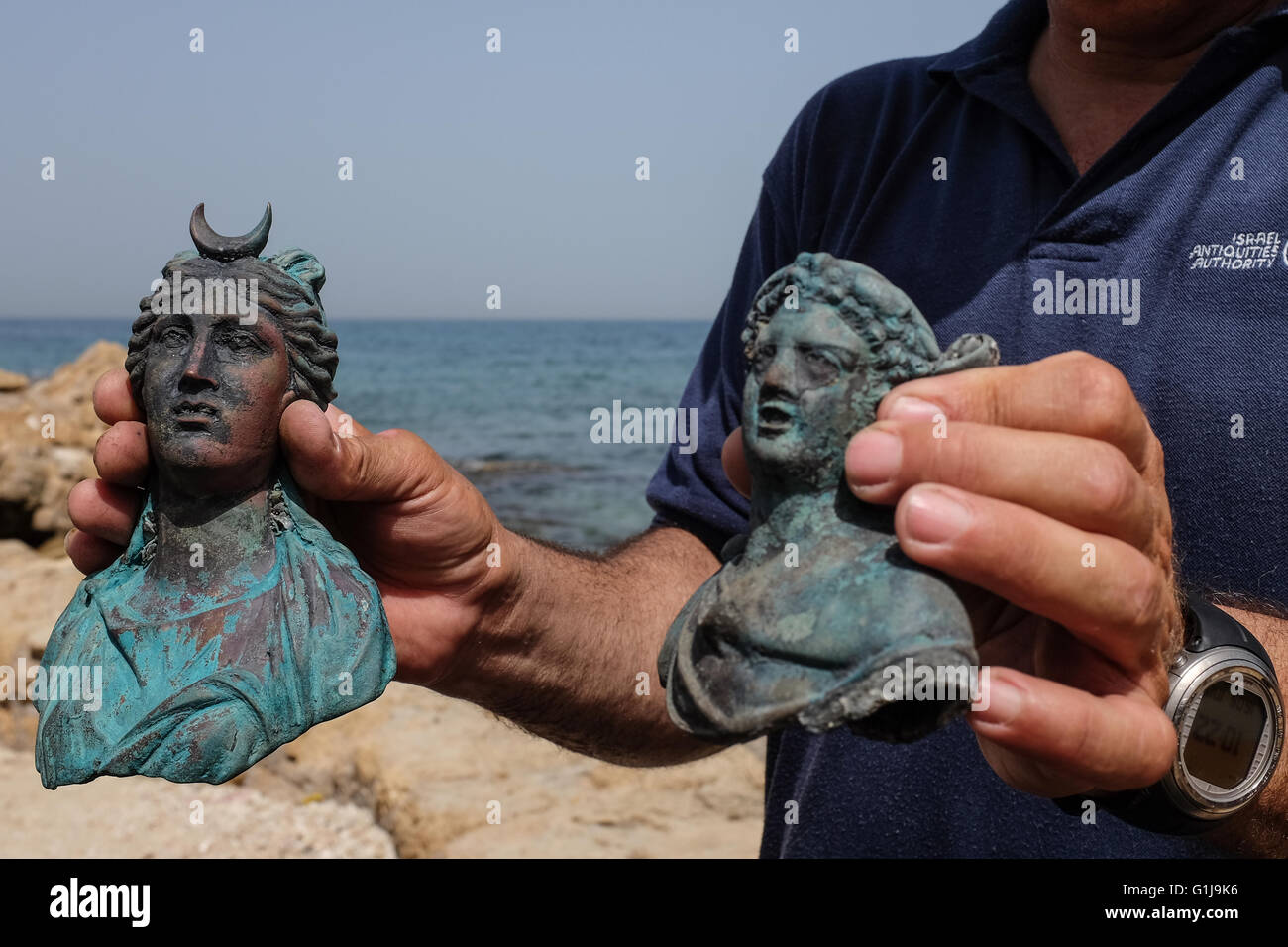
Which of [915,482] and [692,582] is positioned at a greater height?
[915,482]

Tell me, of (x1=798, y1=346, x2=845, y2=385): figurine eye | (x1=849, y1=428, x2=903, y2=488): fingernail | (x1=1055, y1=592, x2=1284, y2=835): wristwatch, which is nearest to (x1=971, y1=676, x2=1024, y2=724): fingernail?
(x1=849, y1=428, x2=903, y2=488): fingernail

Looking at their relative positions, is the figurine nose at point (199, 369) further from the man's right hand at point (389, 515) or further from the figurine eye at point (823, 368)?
the figurine eye at point (823, 368)

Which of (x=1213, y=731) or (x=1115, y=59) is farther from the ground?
(x=1115, y=59)

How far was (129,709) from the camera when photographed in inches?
106

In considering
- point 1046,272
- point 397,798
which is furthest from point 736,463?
point 397,798

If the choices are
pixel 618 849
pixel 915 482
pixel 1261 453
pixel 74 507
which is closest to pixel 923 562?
pixel 915 482

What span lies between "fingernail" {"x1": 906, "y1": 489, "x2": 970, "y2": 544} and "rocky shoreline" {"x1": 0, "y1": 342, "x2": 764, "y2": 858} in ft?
12.4

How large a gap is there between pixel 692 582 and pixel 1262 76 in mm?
2215

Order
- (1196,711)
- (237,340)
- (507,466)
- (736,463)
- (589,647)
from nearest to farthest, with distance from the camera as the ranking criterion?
(1196,711)
(736,463)
(237,340)
(589,647)
(507,466)

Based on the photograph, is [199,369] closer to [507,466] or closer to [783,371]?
[783,371]

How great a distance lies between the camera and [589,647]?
3.52 metres

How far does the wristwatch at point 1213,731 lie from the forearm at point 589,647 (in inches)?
55.6

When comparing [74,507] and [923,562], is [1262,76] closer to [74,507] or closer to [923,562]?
[923,562]

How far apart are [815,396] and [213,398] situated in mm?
1571
